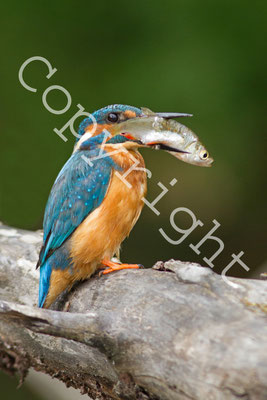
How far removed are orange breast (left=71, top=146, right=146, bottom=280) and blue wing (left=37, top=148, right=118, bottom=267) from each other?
0.03 metres

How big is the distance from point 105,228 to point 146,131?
0.46 m

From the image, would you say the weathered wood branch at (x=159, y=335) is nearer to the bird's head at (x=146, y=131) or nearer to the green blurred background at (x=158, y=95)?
the bird's head at (x=146, y=131)

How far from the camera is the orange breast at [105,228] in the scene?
98.0 inches

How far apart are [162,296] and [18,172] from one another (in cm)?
213

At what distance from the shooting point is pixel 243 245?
3.84 metres

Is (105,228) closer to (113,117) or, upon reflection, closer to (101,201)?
(101,201)

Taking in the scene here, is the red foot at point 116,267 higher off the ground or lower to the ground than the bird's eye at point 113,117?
lower

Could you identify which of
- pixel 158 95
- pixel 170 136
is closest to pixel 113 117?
pixel 170 136

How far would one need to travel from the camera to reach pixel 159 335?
1815 mm

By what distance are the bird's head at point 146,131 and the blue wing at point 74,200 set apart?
5.8 inches

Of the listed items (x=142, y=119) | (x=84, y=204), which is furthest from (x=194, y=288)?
(x=142, y=119)

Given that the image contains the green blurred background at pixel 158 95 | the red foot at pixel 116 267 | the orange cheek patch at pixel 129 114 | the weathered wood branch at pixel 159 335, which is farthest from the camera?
the green blurred background at pixel 158 95

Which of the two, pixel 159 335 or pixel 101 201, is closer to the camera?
pixel 159 335

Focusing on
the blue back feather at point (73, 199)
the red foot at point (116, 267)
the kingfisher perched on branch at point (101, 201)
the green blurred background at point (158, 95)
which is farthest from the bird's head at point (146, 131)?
the green blurred background at point (158, 95)
